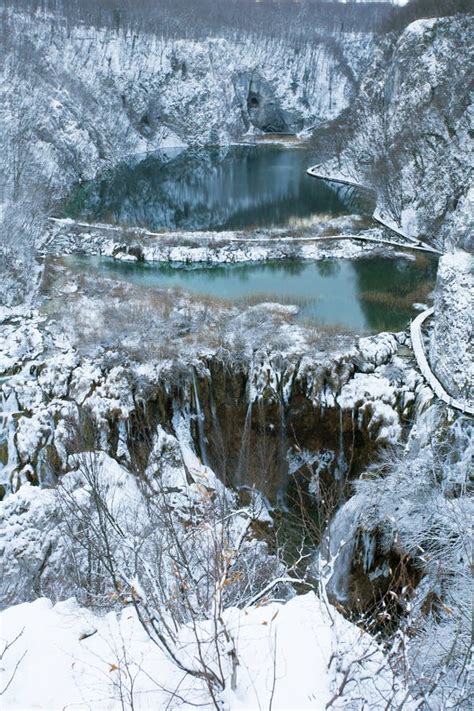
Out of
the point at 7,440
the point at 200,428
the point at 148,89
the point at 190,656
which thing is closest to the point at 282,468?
the point at 200,428

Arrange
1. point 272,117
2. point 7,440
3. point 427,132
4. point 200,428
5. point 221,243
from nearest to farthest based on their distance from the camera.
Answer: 1. point 7,440
2. point 200,428
3. point 221,243
4. point 427,132
5. point 272,117

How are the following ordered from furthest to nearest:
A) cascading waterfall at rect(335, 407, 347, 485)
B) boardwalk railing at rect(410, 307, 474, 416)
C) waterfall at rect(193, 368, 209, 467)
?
1. waterfall at rect(193, 368, 209, 467)
2. cascading waterfall at rect(335, 407, 347, 485)
3. boardwalk railing at rect(410, 307, 474, 416)

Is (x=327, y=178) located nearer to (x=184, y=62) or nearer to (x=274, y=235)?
(x=274, y=235)

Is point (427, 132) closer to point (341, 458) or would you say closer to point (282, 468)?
point (341, 458)

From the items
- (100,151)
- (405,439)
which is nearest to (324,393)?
(405,439)

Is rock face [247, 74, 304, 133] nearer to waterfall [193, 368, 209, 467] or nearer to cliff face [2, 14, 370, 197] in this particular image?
cliff face [2, 14, 370, 197]

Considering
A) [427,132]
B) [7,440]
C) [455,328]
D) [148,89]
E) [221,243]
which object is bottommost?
[7,440]

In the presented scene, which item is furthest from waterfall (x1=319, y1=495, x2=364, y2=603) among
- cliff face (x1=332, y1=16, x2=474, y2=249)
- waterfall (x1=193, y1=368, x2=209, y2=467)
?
cliff face (x1=332, y1=16, x2=474, y2=249)

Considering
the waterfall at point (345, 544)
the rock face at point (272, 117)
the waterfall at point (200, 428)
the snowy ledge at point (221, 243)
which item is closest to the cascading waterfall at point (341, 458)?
the waterfall at point (345, 544)
